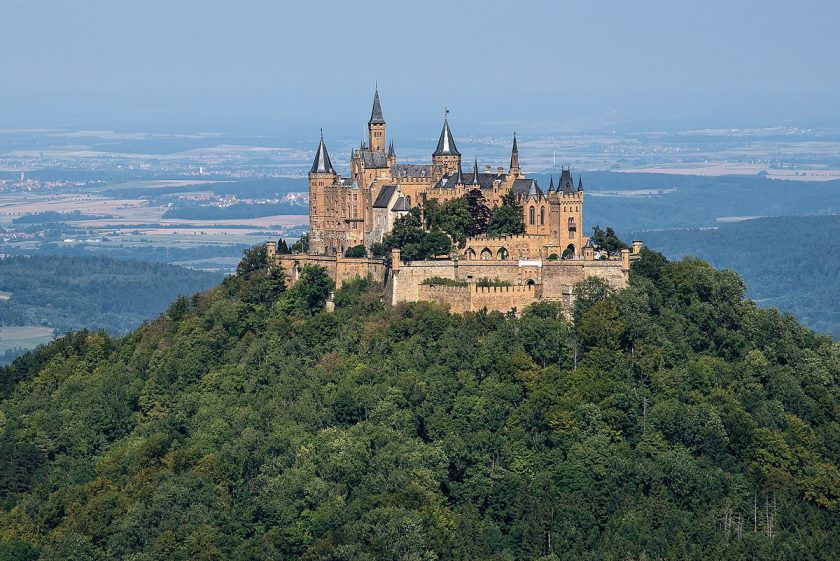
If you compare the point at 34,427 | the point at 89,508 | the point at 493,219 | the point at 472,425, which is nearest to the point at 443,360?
the point at 472,425

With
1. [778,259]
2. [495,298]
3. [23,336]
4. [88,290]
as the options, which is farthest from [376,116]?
[778,259]

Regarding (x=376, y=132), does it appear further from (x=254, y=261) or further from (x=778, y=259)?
(x=778, y=259)

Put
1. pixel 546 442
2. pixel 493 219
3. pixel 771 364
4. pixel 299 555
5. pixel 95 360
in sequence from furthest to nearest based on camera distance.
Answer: pixel 95 360 < pixel 493 219 < pixel 771 364 < pixel 546 442 < pixel 299 555

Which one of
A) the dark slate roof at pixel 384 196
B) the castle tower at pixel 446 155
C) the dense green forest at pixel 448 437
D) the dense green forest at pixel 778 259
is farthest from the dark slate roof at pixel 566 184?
the dense green forest at pixel 778 259

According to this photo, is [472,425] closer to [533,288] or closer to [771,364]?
[533,288]

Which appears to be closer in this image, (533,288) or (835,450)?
(835,450)

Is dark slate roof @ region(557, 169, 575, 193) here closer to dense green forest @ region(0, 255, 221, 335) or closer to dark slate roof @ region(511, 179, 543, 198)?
dark slate roof @ region(511, 179, 543, 198)

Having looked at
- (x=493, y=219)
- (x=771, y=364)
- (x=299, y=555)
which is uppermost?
(x=493, y=219)

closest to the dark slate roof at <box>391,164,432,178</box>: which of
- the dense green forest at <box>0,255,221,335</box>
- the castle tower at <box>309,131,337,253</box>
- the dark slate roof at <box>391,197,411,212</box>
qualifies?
the dark slate roof at <box>391,197,411,212</box>
